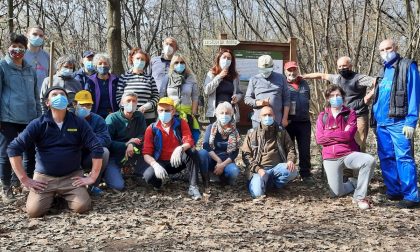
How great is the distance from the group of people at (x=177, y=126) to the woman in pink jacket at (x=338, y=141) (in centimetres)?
1

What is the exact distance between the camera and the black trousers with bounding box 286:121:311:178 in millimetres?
7117

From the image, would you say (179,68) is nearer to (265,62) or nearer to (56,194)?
(265,62)

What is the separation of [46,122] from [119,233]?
5.26 feet

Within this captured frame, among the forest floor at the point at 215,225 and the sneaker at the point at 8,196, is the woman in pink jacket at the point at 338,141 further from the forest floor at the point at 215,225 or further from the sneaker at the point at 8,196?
the sneaker at the point at 8,196

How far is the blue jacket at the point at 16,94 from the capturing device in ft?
18.7

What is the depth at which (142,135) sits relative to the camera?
22.2 feet

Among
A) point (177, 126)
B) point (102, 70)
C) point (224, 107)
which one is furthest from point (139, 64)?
point (224, 107)

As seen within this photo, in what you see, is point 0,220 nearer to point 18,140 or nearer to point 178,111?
point 18,140

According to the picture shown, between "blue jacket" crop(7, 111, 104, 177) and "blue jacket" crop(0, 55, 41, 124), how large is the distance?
0.60 m

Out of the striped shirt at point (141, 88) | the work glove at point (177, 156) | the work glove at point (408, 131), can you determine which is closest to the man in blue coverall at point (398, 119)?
the work glove at point (408, 131)


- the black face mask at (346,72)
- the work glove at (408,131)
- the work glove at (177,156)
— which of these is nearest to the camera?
the work glove at (408,131)

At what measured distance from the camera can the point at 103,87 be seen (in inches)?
266

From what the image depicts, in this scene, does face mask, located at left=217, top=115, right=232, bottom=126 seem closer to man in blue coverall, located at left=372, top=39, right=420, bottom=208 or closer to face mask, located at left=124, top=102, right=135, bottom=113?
face mask, located at left=124, top=102, right=135, bottom=113

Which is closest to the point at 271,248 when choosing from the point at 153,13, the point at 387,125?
the point at 387,125
